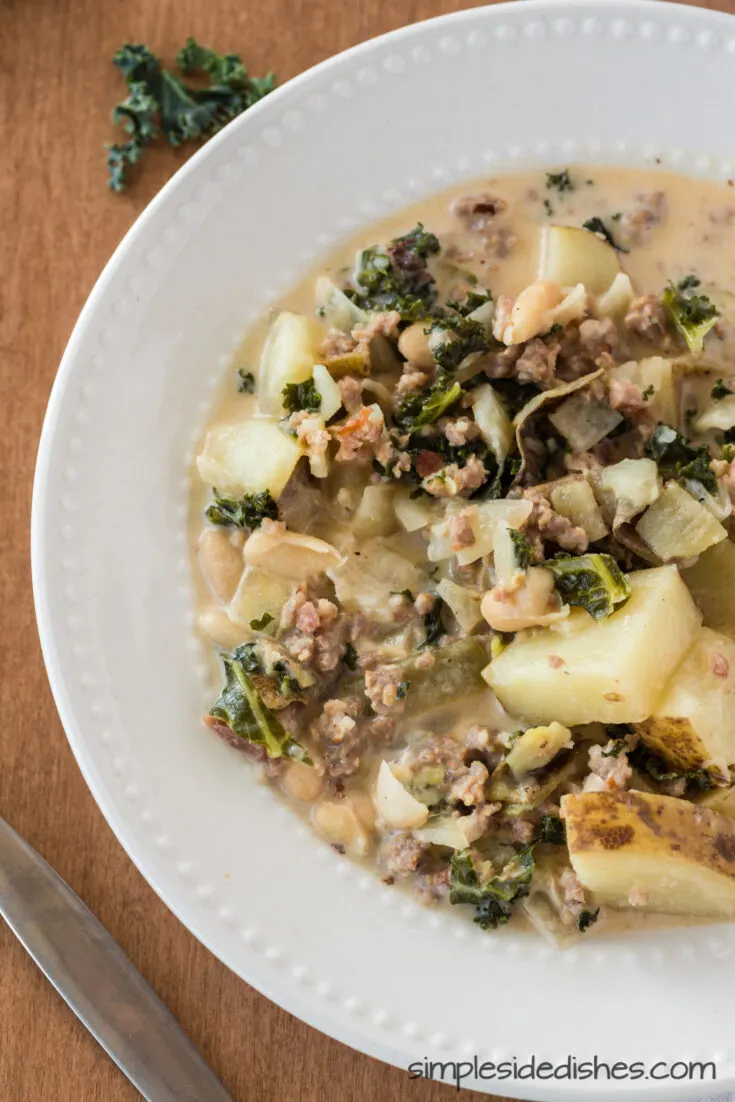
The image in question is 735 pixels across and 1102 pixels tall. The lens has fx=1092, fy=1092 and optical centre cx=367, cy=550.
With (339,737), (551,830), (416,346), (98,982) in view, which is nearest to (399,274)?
(416,346)

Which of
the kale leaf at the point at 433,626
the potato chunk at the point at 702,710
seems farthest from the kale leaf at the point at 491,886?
the kale leaf at the point at 433,626

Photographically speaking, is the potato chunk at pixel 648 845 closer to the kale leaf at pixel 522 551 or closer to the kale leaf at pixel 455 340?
the kale leaf at pixel 522 551

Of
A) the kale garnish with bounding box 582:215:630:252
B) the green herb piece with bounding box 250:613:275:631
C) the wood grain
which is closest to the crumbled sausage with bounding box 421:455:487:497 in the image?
the green herb piece with bounding box 250:613:275:631

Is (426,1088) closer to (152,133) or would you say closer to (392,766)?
(392,766)

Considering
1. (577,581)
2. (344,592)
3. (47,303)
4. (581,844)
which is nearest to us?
(581,844)

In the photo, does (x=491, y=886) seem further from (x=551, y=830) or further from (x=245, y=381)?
(x=245, y=381)

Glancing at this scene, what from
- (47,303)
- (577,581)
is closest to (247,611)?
(577,581)
